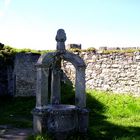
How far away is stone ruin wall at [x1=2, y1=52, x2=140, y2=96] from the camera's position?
15.6 meters

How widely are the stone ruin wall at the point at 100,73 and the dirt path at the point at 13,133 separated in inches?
231

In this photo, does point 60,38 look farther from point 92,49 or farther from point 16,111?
point 92,49

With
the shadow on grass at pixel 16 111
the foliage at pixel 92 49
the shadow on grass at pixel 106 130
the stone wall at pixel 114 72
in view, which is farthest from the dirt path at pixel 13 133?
the foliage at pixel 92 49

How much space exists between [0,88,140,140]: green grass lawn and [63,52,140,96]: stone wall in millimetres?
420

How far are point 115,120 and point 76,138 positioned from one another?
3.42 m

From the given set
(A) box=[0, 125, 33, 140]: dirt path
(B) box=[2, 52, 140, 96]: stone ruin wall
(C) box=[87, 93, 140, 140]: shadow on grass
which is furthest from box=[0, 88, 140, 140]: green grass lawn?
(A) box=[0, 125, 33, 140]: dirt path

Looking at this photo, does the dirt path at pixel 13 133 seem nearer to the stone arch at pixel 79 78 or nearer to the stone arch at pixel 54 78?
the stone arch at pixel 54 78

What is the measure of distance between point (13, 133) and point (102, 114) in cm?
425

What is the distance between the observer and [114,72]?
16234mm

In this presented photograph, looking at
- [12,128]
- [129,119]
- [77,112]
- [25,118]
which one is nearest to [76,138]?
[77,112]

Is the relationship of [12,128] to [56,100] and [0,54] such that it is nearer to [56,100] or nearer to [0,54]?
[56,100]

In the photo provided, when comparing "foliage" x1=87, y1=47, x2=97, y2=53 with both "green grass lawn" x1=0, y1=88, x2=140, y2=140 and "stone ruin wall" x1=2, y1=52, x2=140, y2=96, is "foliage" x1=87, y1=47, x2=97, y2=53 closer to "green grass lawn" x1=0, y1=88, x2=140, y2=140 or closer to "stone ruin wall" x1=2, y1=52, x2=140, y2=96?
"stone ruin wall" x1=2, y1=52, x2=140, y2=96

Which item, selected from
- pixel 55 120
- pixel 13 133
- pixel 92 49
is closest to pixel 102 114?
pixel 13 133

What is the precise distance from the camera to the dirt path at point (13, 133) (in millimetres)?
9984
